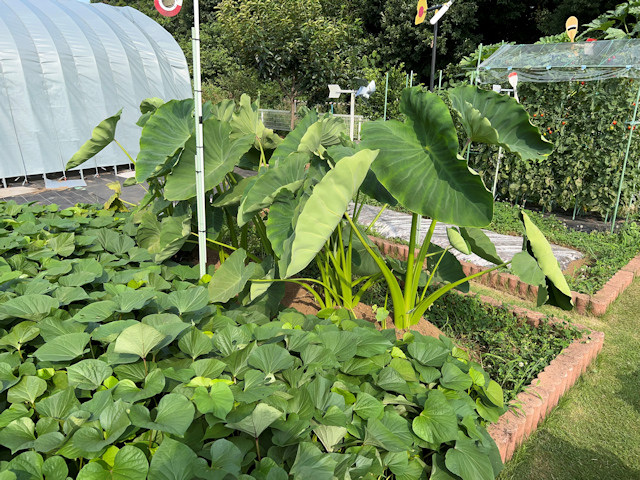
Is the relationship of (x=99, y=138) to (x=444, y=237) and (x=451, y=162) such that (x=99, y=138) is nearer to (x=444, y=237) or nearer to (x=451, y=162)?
(x=451, y=162)

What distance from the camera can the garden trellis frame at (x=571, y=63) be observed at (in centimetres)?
434

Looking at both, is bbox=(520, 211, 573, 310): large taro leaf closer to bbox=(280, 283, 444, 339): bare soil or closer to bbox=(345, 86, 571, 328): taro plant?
bbox=(345, 86, 571, 328): taro plant

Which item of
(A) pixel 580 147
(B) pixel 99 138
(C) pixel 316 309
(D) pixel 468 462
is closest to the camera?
(D) pixel 468 462

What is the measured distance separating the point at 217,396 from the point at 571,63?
511 centimetres

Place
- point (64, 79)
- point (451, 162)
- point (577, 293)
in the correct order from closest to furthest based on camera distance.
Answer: point (451, 162)
point (577, 293)
point (64, 79)

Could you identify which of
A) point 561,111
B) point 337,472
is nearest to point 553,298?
point 337,472

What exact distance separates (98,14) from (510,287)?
8855 mm

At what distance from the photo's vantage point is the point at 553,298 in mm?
2113

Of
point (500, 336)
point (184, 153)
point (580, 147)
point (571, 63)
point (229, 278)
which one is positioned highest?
point (571, 63)

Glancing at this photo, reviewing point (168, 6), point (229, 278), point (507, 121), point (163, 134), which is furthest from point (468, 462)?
point (163, 134)

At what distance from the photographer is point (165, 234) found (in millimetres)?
2430

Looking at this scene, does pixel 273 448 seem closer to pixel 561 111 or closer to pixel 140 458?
pixel 140 458

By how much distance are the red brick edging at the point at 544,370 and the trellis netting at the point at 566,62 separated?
6.91 ft

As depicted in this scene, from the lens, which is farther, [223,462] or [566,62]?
[566,62]
